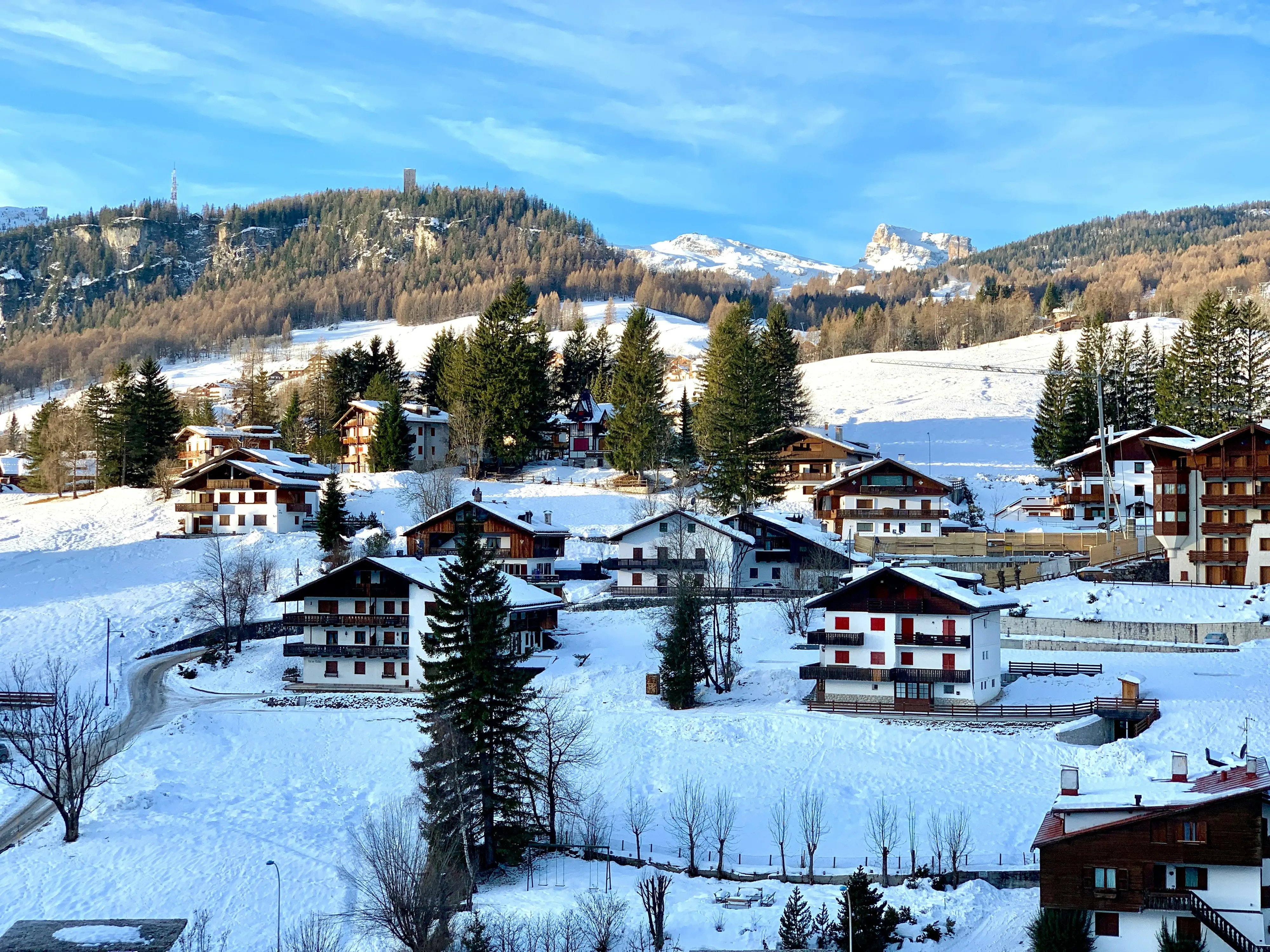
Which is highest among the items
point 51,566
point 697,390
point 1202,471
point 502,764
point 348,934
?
point 697,390

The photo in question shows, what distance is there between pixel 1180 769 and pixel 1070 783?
301cm

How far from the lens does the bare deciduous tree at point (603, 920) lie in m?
32.0

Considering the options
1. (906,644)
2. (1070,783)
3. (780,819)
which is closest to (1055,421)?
(906,644)

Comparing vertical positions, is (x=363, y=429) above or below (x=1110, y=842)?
above

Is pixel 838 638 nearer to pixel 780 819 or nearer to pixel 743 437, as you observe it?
pixel 780 819

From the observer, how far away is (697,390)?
122875mm

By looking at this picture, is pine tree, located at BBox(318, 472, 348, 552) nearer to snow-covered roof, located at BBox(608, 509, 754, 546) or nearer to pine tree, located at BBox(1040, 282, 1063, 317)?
snow-covered roof, located at BBox(608, 509, 754, 546)

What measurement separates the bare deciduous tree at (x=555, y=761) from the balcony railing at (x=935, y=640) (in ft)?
43.6

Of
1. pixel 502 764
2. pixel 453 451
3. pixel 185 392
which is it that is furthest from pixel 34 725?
pixel 185 392

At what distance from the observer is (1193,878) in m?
29.3

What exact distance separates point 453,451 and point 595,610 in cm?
3518

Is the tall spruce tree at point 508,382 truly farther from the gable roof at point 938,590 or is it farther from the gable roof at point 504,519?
the gable roof at point 938,590

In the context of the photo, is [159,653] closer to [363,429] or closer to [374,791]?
[374,791]

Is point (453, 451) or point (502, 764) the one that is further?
point (453, 451)
